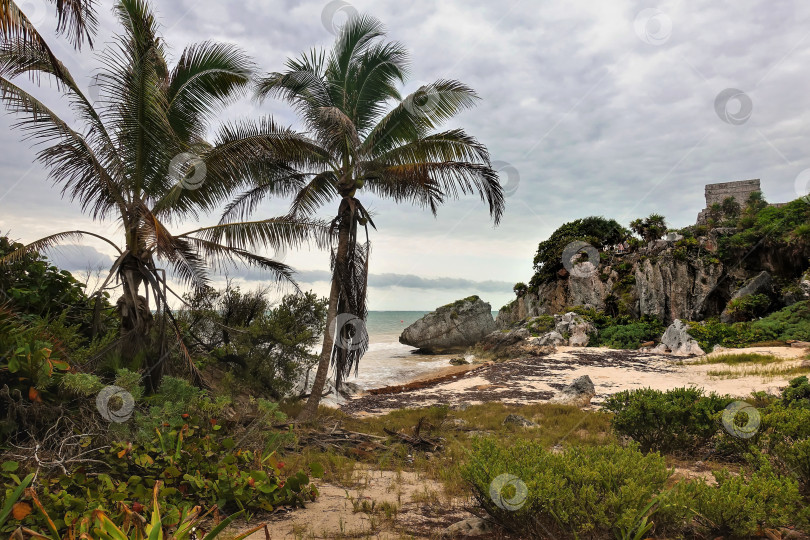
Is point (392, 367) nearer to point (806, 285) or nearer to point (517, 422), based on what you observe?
point (517, 422)

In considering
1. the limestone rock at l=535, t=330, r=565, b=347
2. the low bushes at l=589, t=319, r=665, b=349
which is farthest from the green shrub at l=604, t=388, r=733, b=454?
the low bushes at l=589, t=319, r=665, b=349

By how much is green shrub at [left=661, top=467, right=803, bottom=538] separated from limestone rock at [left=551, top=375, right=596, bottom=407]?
846 cm

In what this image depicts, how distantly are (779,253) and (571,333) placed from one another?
1248 centimetres

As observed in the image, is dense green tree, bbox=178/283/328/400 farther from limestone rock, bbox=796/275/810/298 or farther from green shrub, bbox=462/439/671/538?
limestone rock, bbox=796/275/810/298

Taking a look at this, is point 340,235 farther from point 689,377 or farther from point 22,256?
point 689,377

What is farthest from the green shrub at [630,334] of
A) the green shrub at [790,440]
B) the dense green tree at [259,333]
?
the green shrub at [790,440]

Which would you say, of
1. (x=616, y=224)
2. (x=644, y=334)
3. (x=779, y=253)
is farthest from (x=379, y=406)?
(x=616, y=224)

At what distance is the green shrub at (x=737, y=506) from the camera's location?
125 inches

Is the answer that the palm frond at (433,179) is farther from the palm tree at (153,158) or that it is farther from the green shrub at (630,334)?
the green shrub at (630,334)

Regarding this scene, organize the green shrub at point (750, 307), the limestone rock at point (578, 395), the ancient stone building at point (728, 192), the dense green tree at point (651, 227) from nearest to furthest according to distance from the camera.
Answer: the limestone rock at point (578, 395), the green shrub at point (750, 307), the dense green tree at point (651, 227), the ancient stone building at point (728, 192)

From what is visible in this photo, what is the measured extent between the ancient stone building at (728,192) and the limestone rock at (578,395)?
48483mm

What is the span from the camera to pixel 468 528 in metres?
3.92

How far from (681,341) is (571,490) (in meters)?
21.6

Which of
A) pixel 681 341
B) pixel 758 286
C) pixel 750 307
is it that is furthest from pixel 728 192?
pixel 681 341
